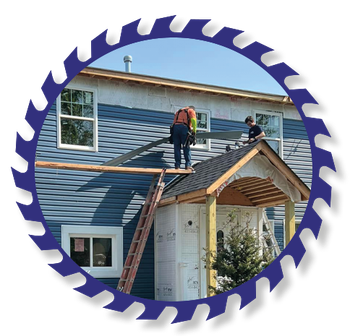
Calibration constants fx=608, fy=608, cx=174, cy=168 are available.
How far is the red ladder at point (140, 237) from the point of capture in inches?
502

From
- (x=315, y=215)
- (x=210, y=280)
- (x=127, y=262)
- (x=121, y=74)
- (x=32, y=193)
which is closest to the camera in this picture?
(x=32, y=193)

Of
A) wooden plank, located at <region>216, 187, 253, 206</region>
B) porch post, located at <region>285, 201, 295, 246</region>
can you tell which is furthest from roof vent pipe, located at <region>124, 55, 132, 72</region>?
porch post, located at <region>285, 201, 295, 246</region>

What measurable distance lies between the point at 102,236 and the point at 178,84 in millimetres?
4073

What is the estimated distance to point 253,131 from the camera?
1498 centimetres

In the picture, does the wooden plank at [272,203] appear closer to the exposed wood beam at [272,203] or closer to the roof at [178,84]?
the exposed wood beam at [272,203]

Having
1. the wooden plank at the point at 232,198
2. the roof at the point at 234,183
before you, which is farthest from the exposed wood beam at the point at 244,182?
the wooden plank at the point at 232,198

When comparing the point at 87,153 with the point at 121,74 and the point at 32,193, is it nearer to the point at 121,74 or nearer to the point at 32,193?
the point at 121,74

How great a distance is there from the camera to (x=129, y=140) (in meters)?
14.3

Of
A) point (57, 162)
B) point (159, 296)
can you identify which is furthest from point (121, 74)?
point (159, 296)

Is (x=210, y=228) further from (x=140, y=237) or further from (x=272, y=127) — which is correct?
(x=272, y=127)

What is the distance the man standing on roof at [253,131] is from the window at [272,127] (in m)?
1.35

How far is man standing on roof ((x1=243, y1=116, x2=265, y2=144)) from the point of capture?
14.8 m

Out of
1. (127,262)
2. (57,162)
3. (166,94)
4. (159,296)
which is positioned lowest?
(159,296)

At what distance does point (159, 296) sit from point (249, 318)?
874cm
